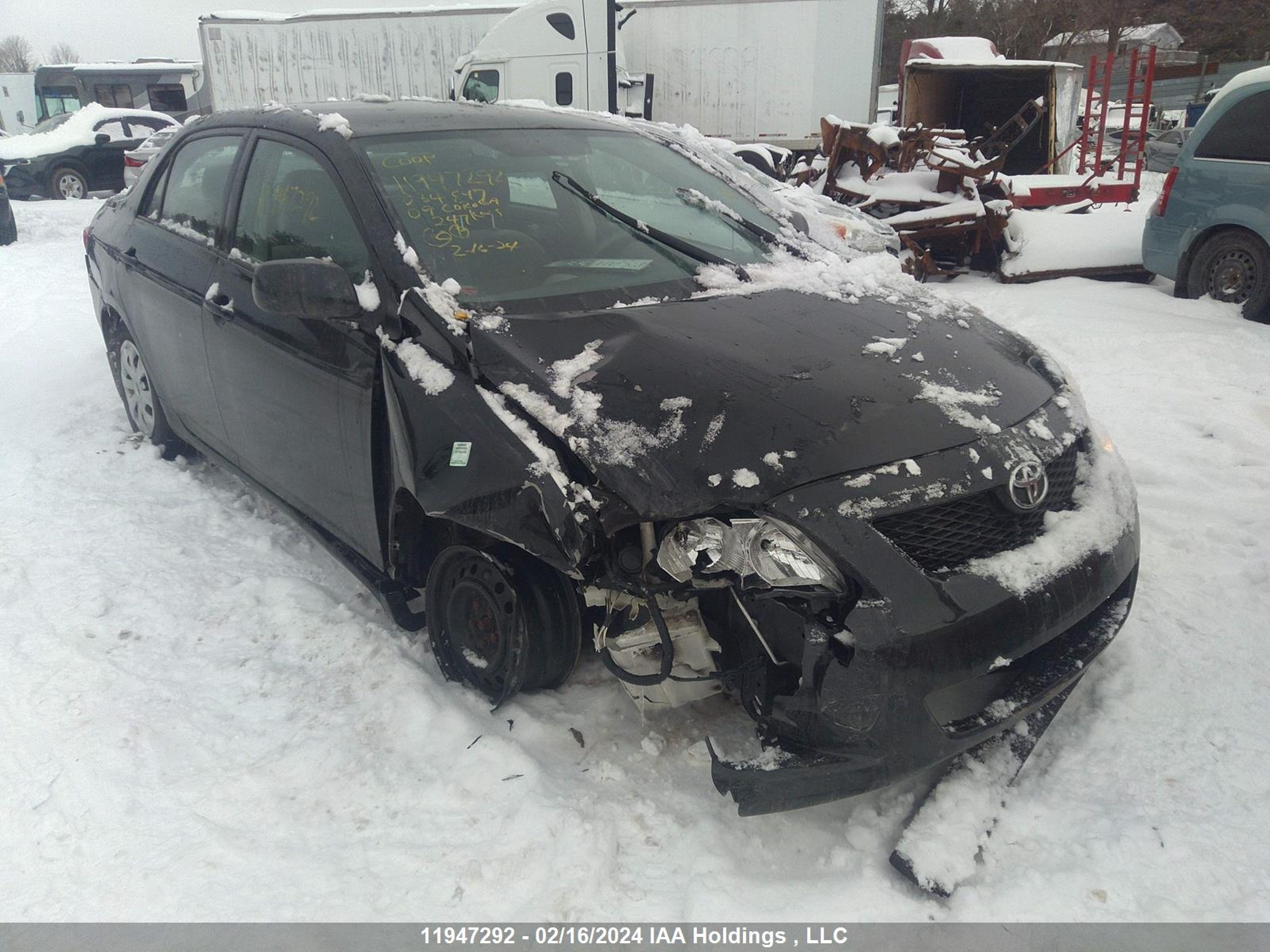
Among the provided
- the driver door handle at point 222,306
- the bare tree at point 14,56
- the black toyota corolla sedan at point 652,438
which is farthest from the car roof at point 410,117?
the bare tree at point 14,56

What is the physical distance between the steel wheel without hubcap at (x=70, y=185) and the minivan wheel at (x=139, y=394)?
44.6ft

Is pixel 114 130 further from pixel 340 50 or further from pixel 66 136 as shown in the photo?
pixel 340 50

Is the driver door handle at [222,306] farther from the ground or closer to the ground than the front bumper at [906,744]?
farther from the ground

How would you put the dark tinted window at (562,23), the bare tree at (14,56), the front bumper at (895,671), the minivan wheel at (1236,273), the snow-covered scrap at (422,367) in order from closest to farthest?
the front bumper at (895,671) → the snow-covered scrap at (422,367) → the minivan wheel at (1236,273) → the dark tinted window at (562,23) → the bare tree at (14,56)

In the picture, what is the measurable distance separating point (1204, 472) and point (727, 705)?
113 inches

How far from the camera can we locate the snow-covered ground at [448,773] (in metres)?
2.14

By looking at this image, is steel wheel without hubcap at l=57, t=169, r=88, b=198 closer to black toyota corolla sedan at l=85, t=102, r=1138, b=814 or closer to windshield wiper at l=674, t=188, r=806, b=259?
black toyota corolla sedan at l=85, t=102, r=1138, b=814

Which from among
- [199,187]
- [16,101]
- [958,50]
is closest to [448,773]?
[199,187]

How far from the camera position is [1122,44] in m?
27.6

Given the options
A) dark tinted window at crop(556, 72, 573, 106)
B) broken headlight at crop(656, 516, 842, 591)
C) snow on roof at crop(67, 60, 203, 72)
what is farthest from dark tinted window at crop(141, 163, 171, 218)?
snow on roof at crop(67, 60, 203, 72)

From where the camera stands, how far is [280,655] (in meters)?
3.06

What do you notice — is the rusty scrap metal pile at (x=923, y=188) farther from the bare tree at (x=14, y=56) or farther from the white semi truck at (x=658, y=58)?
the bare tree at (x=14, y=56)

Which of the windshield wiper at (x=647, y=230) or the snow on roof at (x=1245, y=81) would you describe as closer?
the windshield wiper at (x=647, y=230)

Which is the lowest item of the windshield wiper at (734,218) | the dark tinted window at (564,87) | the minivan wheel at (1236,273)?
the minivan wheel at (1236,273)
